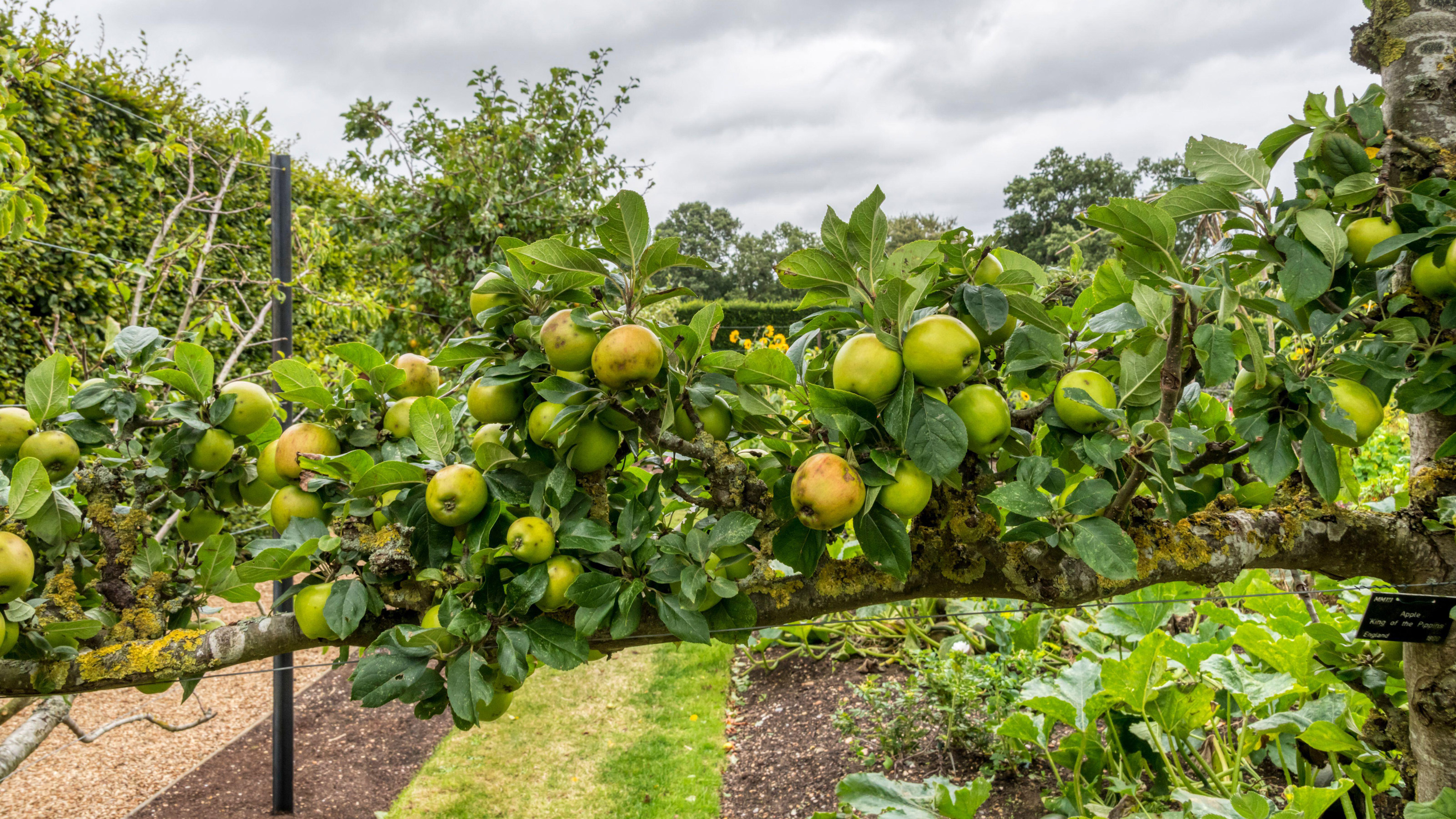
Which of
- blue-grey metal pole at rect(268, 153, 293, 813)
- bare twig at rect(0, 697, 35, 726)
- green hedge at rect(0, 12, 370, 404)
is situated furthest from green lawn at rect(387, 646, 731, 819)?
A: green hedge at rect(0, 12, 370, 404)

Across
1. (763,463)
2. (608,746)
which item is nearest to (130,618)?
(763,463)

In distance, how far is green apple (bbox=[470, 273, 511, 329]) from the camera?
42.9 inches

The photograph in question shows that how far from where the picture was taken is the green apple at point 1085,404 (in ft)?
3.20

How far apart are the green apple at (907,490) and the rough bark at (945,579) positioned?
22 centimetres

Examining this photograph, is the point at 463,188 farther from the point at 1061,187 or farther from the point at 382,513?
the point at 1061,187

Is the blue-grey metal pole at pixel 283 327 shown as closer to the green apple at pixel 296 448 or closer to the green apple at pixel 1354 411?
the green apple at pixel 296 448

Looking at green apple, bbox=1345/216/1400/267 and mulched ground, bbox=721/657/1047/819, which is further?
mulched ground, bbox=721/657/1047/819

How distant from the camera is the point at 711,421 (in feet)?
3.58

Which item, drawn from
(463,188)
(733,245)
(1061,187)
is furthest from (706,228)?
(463,188)

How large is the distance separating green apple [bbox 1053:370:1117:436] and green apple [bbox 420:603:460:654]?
88 centimetres

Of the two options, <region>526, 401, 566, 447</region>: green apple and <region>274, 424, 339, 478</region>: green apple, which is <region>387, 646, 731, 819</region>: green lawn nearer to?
<region>274, 424, 339, 478</region>: green apple

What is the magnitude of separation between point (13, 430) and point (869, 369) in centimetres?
137

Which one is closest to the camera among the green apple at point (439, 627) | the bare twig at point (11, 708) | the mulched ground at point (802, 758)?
the green apple at point (439, 627)

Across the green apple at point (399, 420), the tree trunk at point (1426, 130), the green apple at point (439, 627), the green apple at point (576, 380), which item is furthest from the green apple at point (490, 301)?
the tree trunk at point (1426, 130)
